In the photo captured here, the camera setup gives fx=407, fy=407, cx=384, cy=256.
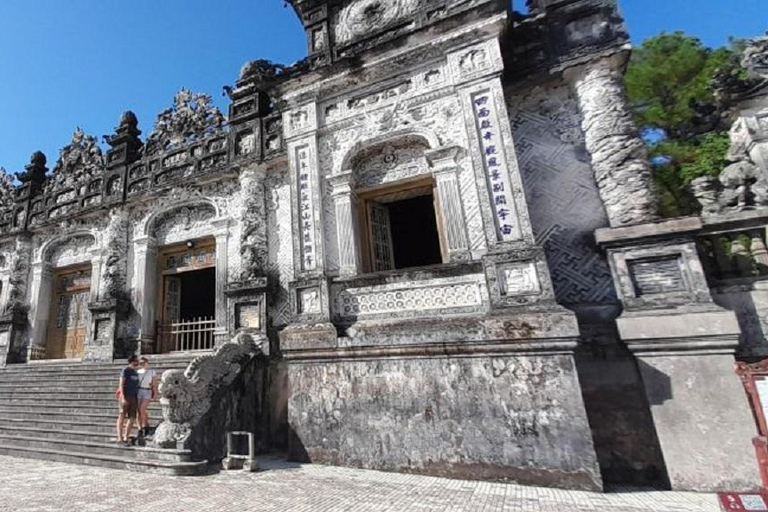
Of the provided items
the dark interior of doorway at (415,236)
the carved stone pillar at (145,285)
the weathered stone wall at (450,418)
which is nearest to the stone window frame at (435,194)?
the weathered stone wall at (450,418)

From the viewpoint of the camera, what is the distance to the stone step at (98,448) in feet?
16.6

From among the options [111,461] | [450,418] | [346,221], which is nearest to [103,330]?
[111,461]

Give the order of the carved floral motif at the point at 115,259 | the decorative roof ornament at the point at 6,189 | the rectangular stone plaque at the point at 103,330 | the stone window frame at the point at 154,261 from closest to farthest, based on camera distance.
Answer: the stone window frame at the point at 154,261
the rectangular stone plaque at the point at 103,330
the carved floral motif at the point at 115,259
the decorative roof ornament at the point at 6,189

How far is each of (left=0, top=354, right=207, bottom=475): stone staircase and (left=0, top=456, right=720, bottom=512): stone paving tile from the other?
A: 0.78 ft

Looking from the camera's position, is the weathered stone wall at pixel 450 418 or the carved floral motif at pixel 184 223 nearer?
the weathered stone wall at pixel 450 418

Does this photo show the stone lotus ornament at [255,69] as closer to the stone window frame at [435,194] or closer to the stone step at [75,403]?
the stone window frame at [435,194]

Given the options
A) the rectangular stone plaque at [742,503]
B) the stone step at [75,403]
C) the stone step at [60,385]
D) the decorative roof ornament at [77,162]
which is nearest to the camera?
the rectangular stone plaque at [742,503]

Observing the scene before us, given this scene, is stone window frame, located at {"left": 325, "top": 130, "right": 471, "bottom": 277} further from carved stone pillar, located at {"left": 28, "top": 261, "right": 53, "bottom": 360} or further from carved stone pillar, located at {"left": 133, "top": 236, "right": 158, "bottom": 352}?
carved stone pillar, located at {"left": 28, "top": 261, "right": 53, "bottom": 360}

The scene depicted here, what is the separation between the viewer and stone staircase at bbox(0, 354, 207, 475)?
5145 millimetres

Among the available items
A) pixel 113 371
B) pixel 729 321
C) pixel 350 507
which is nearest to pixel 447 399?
pixel 350 507

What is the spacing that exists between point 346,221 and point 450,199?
168cm

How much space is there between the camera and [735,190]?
17.7 feet

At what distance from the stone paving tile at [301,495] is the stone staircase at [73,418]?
0.24 meters

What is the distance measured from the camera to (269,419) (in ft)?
21.7
